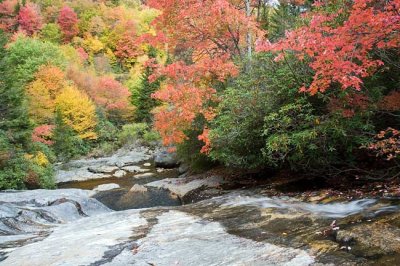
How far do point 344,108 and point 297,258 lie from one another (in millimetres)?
4576

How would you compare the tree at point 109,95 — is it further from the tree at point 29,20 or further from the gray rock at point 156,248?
the gray rock at point 156,248

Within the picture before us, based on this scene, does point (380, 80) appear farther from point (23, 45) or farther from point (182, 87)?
point (23, 45)

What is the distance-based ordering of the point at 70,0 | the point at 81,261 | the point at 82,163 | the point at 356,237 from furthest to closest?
the point at 70,0, the point at 82,163, the point at 81,261, the point at 356,237

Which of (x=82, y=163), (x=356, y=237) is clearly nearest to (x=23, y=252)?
(x=356, y=237)

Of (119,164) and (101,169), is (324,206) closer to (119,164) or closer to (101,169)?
(101,169)

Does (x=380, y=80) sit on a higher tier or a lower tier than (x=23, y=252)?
higher

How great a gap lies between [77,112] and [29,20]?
28928 millimetres

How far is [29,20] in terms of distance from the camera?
53625 mm

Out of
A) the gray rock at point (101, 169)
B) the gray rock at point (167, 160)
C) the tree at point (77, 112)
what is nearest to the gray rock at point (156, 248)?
the gray rock at point (167, 160)

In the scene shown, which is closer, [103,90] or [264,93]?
[264,93]

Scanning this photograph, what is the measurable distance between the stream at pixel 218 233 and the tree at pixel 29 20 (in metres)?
50.4

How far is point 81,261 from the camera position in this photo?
5.23m

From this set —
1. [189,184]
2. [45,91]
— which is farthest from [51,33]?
[189,184]

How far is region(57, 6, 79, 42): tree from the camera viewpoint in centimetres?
5900
